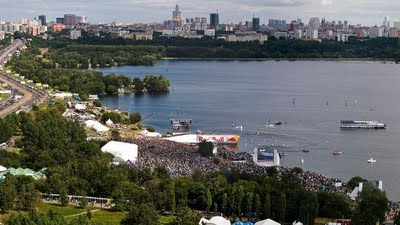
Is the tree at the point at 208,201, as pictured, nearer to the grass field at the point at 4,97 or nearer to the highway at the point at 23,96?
the highway at the point at 23,96

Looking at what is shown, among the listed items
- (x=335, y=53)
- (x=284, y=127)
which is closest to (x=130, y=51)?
(x=335, y=53)

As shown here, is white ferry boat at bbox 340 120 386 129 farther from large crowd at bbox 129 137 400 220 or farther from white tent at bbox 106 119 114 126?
white tent at bbox 106 119 114 126

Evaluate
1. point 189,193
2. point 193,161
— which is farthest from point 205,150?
point 189,193

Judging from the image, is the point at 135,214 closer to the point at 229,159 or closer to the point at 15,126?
the point at 229,159

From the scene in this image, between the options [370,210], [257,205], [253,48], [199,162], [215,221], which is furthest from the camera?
[253,48]

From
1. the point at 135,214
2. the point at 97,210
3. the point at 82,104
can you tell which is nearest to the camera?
the point at 135,214

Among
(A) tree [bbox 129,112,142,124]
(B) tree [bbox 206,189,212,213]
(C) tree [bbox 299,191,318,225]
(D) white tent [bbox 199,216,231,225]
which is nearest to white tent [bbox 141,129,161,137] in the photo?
(A) tree [bbox 129,112,142,124]

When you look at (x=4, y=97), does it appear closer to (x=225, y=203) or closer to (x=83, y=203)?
(x=83, y=203)
